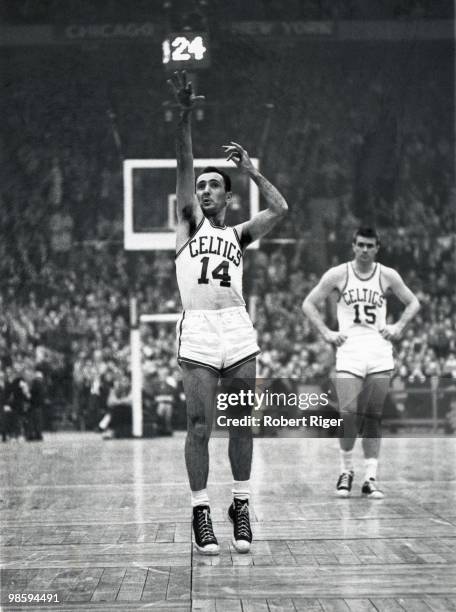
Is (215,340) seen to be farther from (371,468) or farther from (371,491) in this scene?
(371,468)

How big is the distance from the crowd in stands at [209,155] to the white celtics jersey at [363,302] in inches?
321

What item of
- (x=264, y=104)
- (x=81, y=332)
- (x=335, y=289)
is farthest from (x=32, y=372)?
(x=335, y=289)

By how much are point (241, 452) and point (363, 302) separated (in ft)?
8.50

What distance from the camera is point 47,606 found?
143 inches

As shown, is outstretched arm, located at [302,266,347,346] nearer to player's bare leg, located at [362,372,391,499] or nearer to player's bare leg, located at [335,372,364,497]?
player's bare leg, located at [335,372,364,497]

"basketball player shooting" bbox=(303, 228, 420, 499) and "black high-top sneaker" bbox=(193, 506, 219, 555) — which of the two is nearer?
"black high-top sneaker" bbox=(193, 506, 219, 555)

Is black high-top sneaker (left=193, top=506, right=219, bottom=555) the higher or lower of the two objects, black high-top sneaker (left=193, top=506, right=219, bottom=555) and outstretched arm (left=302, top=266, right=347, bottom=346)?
the lower

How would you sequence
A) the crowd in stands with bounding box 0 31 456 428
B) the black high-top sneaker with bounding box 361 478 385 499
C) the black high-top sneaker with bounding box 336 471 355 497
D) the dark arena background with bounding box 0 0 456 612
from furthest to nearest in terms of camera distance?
the crowd in stands with bounding box 0 31 456 428
the dark arena background with bounding box 0 0 456 612
the black high-top sneaker with bounding box 336 471 355 497
the black high-top sneaker with bounding box 361 478 385 499

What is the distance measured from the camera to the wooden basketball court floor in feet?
12.4

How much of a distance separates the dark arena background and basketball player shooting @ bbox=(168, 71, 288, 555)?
500cm

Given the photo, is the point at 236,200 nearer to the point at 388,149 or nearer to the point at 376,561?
the point at 388,149

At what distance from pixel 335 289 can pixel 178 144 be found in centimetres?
282

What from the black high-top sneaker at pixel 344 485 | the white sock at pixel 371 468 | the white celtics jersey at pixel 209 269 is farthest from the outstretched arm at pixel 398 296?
the white celtics jersey at pixel 209 269

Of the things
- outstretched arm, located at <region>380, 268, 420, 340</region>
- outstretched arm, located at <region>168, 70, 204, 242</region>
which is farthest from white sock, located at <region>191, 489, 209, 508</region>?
outstretched arm, located at <region>380, 268, 420, 340</region>
